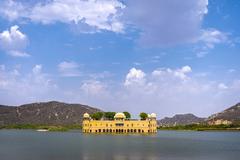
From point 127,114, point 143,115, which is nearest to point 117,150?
point 143,115

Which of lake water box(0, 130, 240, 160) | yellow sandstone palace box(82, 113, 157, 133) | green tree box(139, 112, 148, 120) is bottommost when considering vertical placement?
lake water box(0, 130, 240, 160)

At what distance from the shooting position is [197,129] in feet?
647

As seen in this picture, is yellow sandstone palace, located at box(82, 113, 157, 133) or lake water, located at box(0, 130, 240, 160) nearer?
lake water, located at box(0, 130, 240, 160)

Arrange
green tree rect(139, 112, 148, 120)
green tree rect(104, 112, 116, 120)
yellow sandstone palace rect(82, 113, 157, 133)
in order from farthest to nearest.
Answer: green tree rect(104, 112, 116, 120), green tree rect(139, 112, 148, 120), yellow sandstone palace rect(82, 113, 157, 133)

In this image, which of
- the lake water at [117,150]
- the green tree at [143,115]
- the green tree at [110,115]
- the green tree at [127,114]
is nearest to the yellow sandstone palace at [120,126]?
the green tree at [143,115]

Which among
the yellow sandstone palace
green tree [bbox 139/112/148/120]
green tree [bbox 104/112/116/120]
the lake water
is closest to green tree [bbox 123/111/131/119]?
green tree [bbox 104/112/116/120]

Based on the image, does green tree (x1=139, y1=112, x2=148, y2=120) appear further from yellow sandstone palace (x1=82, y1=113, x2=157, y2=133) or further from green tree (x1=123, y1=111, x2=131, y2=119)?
yellow sandstone palace (x1=82, y1=113, x2=157, y2=133)

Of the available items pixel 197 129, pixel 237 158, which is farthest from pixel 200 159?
pixel 197 129

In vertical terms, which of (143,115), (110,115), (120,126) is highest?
(110,115)

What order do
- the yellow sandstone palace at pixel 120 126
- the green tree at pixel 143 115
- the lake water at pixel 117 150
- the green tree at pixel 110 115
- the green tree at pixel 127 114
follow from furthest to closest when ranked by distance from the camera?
the green tree at pixel 110 115 < the green tree at pixel 127 114 < the green tree at pixel 143 115 < the yellow sandstone palace at pixel 120 126 < the lake water at pixel 117 150

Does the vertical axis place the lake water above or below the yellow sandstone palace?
below

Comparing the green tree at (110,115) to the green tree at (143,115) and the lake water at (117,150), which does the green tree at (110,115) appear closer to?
the green tree at (143,115)

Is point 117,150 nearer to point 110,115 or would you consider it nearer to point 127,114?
point 127,114

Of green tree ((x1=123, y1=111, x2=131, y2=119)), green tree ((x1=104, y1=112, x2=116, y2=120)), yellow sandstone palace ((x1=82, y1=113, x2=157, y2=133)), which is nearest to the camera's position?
yellow sandstone palace ((x1=82, y1=113, x2=157, y2=133))
